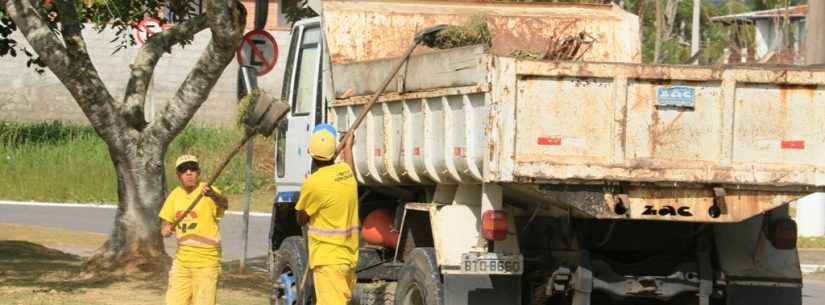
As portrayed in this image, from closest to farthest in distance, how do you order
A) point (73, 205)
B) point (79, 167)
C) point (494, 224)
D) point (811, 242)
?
point (494, 224)
point (811, 242)
point (73, 205)
point (79, 167)

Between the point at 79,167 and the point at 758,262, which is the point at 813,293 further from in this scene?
the point at 79,167

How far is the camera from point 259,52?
58.2 feet

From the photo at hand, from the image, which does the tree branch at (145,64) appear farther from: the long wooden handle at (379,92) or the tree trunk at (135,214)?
the long wooden handle at (379,92)

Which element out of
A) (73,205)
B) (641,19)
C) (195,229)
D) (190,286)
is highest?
(641,19)

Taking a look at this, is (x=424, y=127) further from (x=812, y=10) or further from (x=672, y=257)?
(x=812, y=10)

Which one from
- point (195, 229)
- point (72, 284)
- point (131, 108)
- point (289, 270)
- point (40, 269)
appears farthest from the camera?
point (40, 269)

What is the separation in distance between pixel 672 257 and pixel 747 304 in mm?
549

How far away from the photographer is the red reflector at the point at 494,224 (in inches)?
396

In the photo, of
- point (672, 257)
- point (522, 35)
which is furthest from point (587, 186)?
point (522, 35)

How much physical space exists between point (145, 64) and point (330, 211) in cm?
662

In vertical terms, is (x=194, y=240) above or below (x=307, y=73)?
below

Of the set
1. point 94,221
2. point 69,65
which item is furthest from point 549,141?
point 94,221

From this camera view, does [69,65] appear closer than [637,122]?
No

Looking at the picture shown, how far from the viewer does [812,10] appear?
20250 mm
